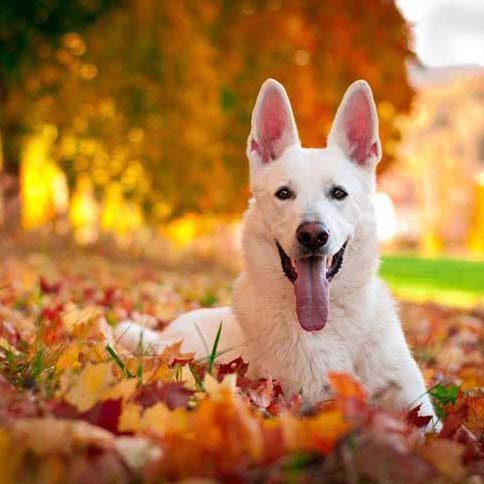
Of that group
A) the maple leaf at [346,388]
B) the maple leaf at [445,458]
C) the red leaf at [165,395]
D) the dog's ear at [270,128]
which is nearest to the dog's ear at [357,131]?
the dog's ear at [270,128]

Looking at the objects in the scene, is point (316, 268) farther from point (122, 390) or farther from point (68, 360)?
point (122, 390)

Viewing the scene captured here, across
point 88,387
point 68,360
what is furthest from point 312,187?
point 88,387

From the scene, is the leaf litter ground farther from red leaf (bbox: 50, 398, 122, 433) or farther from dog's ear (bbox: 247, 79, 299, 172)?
dog's ear (bbox: 247, 79, 299, 172)

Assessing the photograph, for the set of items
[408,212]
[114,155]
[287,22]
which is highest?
[287,22]

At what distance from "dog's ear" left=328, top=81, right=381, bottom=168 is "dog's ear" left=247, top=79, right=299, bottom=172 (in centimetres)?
20

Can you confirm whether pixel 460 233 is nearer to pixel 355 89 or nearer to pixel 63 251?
pixel 63 251

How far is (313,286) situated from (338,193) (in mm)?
410

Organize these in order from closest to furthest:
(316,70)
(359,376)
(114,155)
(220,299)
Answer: (359,376) → (220,299) → (114,155) → (316,70)

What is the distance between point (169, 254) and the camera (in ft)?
50.9

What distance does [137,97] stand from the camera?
1440 centimetres

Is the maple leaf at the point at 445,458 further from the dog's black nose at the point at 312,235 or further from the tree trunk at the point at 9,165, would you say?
the tree trunk at the point at 9,165

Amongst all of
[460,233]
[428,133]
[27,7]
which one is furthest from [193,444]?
[428,133]

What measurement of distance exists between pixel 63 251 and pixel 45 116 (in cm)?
240

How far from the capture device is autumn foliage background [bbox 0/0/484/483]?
2.11 meters
